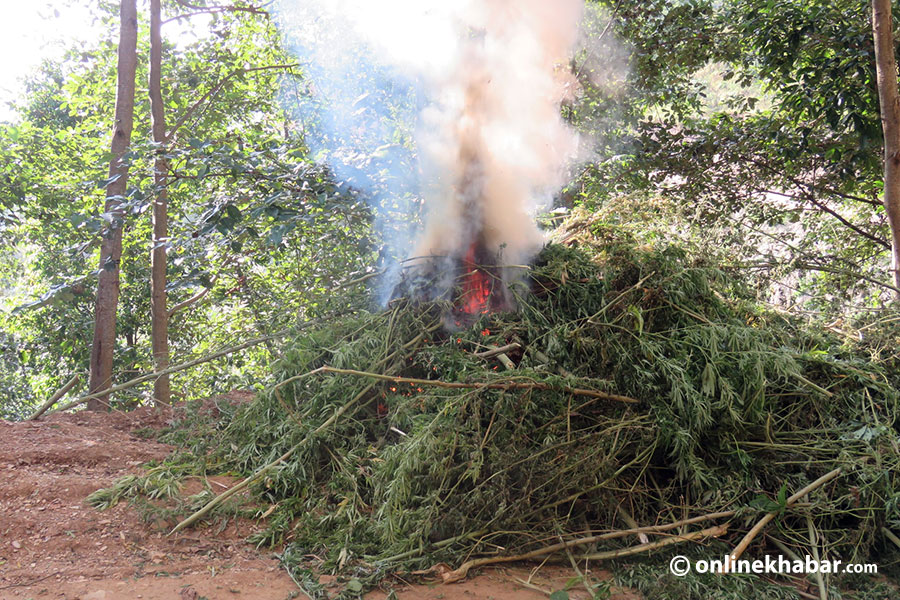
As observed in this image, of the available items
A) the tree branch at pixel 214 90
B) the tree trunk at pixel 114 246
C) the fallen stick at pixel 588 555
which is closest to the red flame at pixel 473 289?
the fallen stick at pixel 588 555

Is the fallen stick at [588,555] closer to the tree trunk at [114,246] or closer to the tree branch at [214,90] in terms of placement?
the tree trunk at [114,246]

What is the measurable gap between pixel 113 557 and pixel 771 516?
10.6ft

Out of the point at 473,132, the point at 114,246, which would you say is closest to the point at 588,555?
the point at 473,132

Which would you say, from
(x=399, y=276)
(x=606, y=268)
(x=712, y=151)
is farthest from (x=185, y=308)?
(x=712, y=151)

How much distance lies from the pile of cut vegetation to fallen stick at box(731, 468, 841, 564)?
0.5 inches

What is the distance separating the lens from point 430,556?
9.51 feet

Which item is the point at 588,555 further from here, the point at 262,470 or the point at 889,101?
the point at 889,101

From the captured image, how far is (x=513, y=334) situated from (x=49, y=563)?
2.78 meters

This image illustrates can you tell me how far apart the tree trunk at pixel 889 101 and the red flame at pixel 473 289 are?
318 cm

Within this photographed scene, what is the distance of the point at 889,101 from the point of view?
4.62m

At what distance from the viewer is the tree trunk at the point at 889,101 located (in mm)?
4500

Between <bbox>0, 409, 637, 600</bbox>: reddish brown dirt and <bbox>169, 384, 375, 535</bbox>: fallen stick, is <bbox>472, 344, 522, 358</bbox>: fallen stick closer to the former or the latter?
<bbox>169, 384, 375, 535</bbox>: fallen stick

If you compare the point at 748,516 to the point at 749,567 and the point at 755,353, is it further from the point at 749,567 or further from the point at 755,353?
the point at 755,353

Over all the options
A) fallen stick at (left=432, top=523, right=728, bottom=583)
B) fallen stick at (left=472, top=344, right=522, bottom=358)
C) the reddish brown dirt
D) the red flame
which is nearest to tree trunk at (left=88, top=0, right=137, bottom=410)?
the reddish brown dirt
